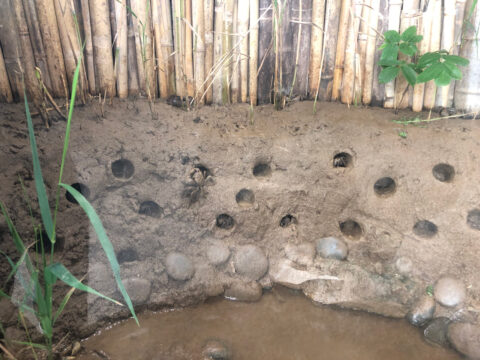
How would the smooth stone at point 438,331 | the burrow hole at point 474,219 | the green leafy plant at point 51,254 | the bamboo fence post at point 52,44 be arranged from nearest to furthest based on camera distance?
the green leafy plant at point 51,254 < the smooth stone at point 438,331 < the bamboo fence post at point 52,44 < the burrow hole at point 474,219

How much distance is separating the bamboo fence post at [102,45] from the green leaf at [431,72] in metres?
1.46

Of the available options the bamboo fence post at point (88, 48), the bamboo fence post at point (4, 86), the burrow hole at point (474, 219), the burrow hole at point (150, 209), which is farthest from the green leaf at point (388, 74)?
the bamboo fence post at point (4, 86)

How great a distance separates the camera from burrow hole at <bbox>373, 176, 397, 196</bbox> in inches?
85.2

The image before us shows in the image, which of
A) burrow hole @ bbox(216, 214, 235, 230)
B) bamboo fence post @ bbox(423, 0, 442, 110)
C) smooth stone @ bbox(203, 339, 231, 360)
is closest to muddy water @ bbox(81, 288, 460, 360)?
smooth stone @ bbox(203, 339, 231, 360)

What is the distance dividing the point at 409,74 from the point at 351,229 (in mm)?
788

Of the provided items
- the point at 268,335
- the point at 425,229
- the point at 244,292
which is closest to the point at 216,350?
the point at 268,335

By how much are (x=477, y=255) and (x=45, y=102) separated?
2.07 m

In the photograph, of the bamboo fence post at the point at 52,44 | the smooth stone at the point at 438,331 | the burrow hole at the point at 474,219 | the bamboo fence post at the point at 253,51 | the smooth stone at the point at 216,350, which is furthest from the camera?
the bamboo fence post at the point at 253,51

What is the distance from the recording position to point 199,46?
221 cm

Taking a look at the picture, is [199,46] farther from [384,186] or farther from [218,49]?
[384,186]

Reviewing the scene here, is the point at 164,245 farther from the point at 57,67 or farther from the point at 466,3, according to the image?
the point at 466,3

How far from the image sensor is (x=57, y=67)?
2.05 m

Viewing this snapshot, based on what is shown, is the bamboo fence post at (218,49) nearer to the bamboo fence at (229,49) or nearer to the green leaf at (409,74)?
the bamboo fence at (229,49)

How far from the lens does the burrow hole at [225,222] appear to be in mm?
2174
